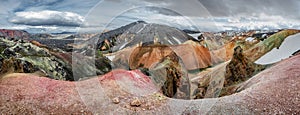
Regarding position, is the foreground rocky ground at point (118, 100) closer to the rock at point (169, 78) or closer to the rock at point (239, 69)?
the rock at point (169, 78)

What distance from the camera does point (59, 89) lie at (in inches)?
925

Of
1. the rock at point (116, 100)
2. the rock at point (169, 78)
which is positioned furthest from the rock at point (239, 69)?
the rock at point (116, 100)

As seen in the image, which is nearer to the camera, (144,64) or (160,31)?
(144,64)

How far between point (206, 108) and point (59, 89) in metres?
13.6

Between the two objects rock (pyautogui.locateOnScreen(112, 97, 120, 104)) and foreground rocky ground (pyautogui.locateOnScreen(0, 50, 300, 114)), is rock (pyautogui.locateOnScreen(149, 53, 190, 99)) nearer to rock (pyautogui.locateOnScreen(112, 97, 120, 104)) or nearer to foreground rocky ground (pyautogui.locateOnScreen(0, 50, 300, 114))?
foreground rocky ground (pyautogui.locateOnScreen(0, 50, 300, 114))

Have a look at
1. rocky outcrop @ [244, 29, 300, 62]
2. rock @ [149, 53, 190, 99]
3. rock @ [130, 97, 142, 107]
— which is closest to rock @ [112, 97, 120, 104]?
rock @ [130, 97, 142, 107]

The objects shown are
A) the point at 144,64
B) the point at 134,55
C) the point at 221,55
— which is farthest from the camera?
the point at 221,55

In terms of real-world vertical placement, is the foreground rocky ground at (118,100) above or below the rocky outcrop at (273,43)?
below

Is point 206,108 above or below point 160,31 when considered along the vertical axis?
below

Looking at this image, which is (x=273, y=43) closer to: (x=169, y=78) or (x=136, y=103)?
(x=169, y=78)

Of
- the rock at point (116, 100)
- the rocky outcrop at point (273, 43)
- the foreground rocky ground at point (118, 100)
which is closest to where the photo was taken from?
the foreground rocky ground at point (118, 100)

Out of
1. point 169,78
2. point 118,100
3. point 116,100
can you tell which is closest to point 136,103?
point 118,100

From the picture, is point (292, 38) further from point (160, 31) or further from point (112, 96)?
point (112, 96)

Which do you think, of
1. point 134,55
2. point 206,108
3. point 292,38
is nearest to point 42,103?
point 206,108
